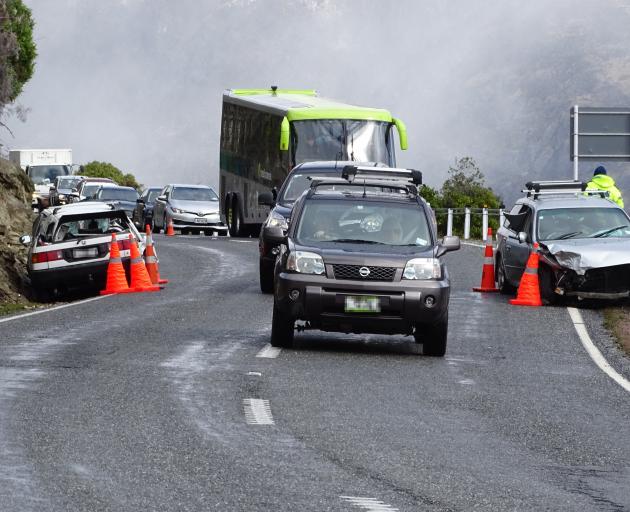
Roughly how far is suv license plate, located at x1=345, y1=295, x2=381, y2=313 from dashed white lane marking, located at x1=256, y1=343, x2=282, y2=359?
2.77 ft

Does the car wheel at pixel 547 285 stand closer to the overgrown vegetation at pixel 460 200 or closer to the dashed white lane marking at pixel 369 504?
the dashed white lane marking at pixel 369 504

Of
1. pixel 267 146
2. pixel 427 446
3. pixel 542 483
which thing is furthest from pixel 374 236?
pixel 267 146

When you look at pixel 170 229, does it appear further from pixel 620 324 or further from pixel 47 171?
pixel 620 324

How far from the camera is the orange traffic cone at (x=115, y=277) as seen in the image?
83.7 feet

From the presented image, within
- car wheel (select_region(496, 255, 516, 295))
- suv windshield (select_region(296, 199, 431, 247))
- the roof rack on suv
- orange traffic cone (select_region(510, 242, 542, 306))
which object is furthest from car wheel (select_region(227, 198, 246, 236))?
suv windshield (select_region(296, 199, 431, 247))

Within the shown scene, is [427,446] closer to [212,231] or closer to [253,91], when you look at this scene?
[253,91]

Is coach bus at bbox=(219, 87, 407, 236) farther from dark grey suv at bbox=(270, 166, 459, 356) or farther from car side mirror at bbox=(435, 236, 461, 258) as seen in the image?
dark grey suv at bbox=(270, 166, 459, 356)

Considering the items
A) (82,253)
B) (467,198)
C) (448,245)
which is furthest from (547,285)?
(467,198)

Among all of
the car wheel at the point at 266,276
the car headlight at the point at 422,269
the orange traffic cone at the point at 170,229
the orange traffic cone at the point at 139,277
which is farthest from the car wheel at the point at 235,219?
the car headlight at the point at 422,269

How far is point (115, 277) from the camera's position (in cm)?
2567

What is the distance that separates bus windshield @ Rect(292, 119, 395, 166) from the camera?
1487 inches

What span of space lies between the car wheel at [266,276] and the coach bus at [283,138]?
1407 centimetres

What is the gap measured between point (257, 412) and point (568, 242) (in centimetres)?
1195

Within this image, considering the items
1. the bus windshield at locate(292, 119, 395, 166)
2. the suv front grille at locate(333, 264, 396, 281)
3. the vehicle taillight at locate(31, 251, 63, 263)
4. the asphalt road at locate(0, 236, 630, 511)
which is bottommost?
the asphalt road at locate(0, 236, 630, 511)
